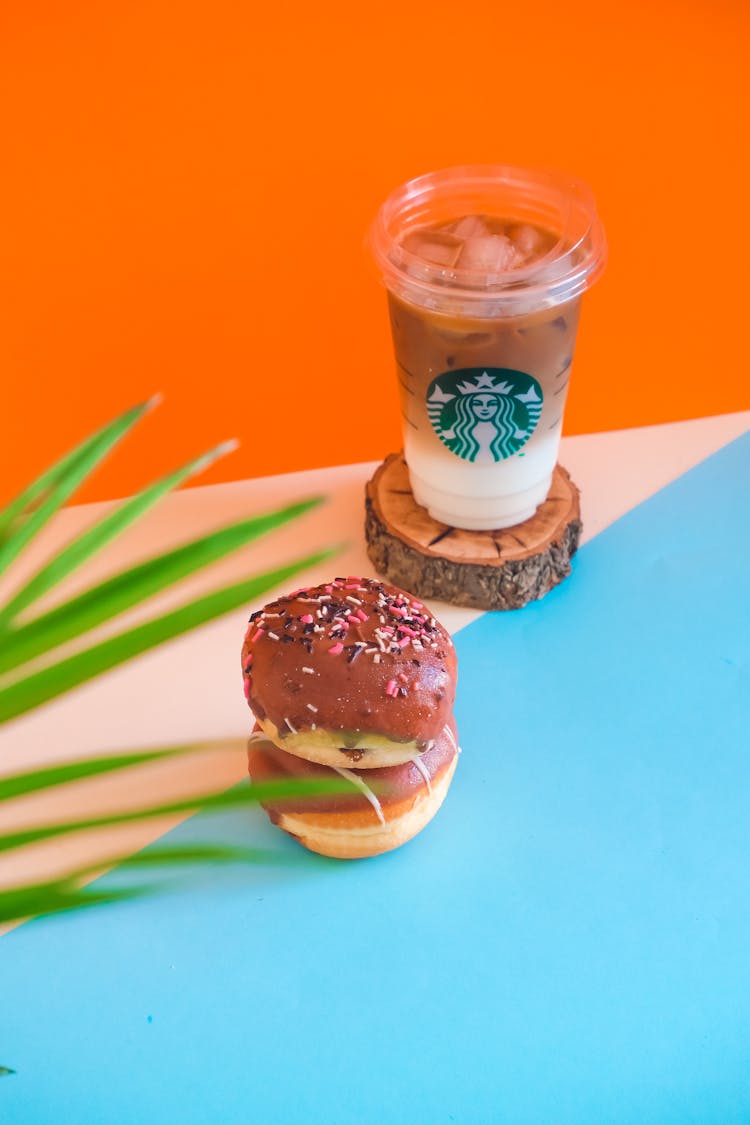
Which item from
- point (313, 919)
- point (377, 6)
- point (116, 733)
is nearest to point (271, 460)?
point (116, 733)

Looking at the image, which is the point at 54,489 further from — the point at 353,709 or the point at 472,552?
the point at 472,552

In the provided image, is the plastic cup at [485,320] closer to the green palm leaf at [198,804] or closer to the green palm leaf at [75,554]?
the green palm leaf at [75,554]

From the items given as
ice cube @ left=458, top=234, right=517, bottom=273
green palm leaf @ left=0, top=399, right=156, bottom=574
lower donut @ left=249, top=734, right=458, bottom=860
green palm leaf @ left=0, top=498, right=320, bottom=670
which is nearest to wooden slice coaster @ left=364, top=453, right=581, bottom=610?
lower donut @ left=249, top=734, right=458, bottom=860

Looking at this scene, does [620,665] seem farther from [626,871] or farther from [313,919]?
[313,919]

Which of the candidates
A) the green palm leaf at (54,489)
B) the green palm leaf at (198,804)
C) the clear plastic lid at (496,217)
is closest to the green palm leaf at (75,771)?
the green palm leaf at (198,804)

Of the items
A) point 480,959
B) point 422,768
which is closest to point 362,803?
point 422,768

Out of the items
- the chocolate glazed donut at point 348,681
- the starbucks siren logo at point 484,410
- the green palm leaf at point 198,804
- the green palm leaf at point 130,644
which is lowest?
the chocolate glazed donut at point 348,681
